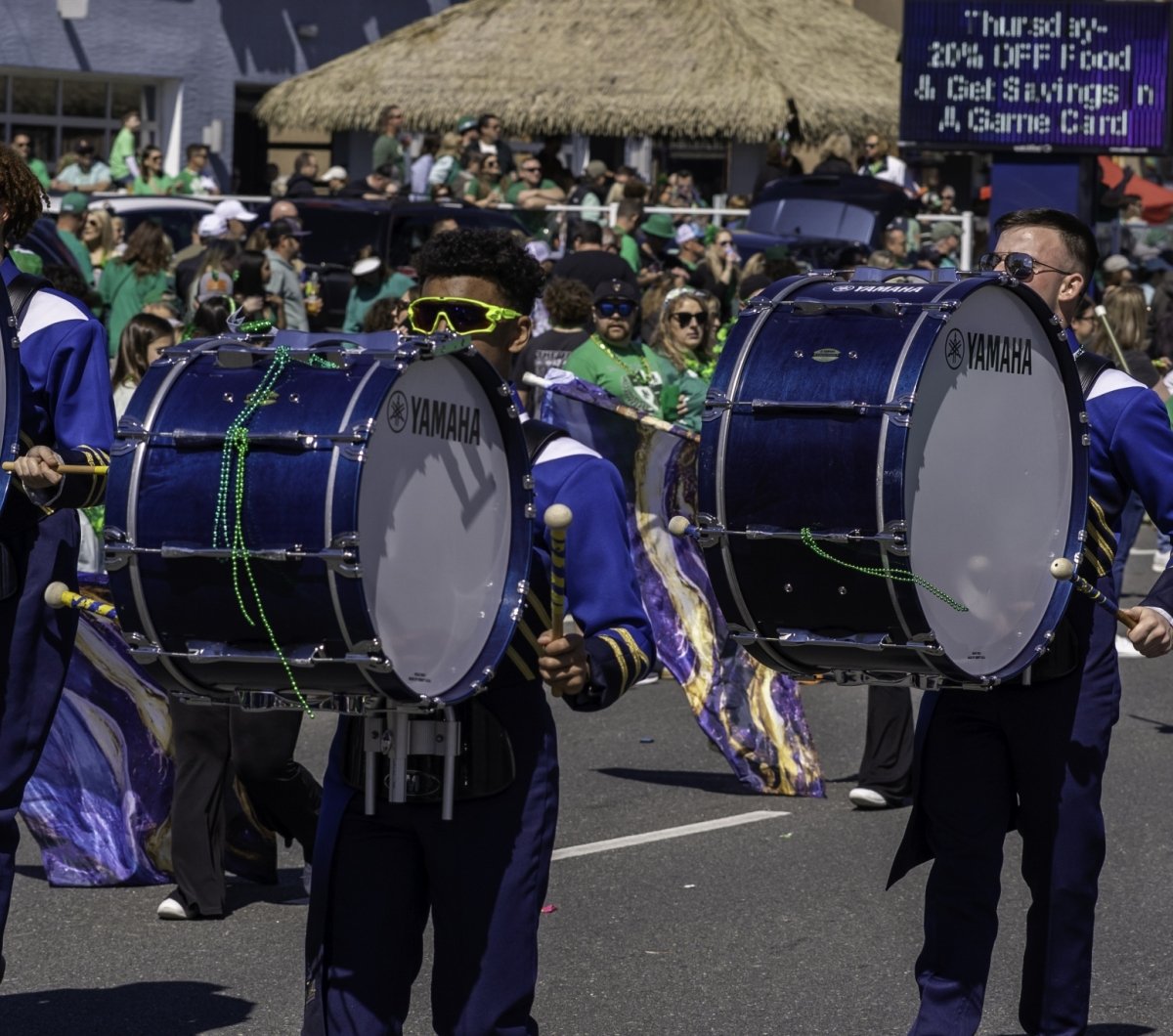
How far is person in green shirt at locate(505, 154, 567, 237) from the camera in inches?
781

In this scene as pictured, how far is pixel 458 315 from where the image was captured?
13.9 ft

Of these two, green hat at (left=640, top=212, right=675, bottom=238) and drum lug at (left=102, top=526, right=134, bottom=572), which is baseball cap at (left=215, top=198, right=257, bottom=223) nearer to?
green hat at (left=640, top=212, right=675, bottom=238)

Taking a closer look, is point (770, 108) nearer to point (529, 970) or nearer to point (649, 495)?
point (649, 495)

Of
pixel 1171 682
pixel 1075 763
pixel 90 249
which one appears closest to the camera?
pixel 1075 763

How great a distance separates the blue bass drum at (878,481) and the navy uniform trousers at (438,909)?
67 centimetres

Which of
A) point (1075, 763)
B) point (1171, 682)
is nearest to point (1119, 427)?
point (1075, 763)

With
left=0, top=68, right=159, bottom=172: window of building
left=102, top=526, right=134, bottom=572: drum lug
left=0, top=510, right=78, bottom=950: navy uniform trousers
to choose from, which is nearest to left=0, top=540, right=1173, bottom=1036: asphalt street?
left=0, top=510, right=78, bottom=950: navy uniform trousers

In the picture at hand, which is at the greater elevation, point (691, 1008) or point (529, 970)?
point (529, 970)

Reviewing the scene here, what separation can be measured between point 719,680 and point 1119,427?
4010 mm

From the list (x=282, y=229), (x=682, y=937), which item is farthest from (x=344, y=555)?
(x=282, y=229)

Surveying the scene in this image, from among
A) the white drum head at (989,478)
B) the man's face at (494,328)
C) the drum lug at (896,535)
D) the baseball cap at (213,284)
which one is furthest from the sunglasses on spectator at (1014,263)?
the baseball cap at (213,284)

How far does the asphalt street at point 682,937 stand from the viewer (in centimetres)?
595

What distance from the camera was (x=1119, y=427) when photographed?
5.10 metres

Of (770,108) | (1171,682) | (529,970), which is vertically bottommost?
(1171,682)
